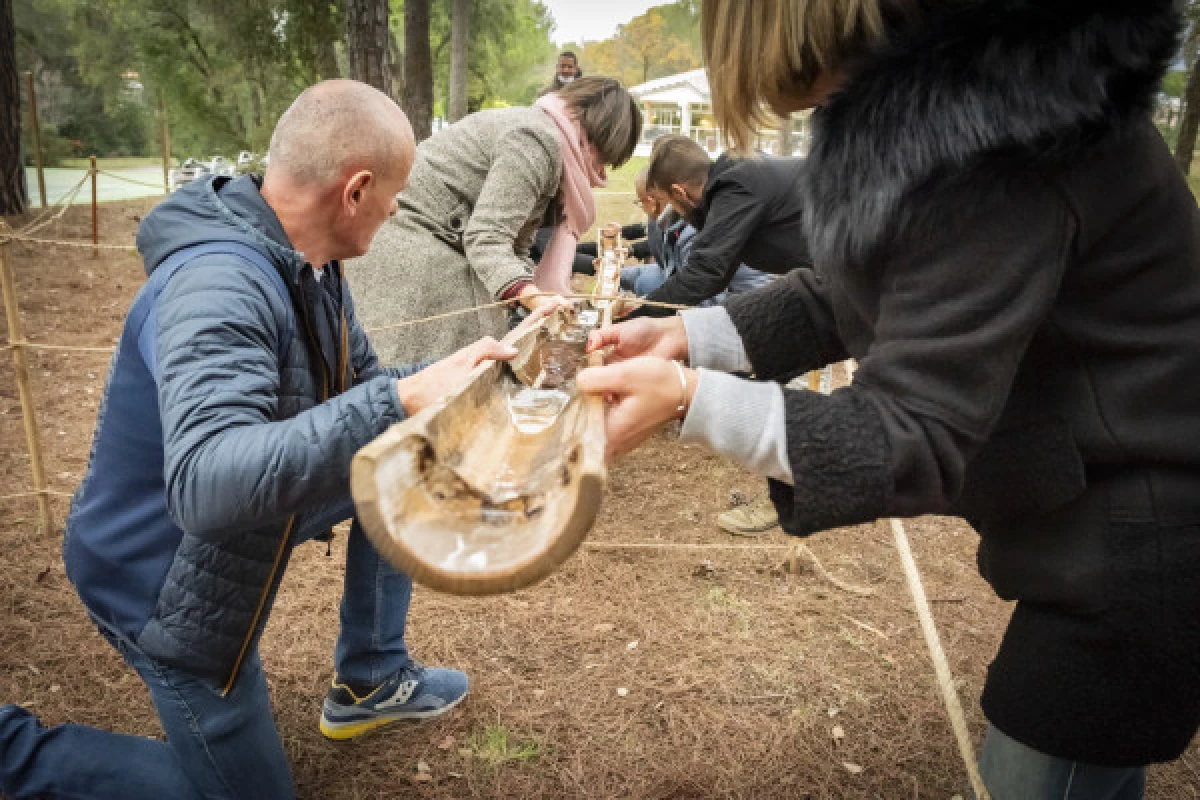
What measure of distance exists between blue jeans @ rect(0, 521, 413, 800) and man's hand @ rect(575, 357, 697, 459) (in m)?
1.13

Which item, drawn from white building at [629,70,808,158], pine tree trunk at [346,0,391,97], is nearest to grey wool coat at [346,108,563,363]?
pine tree trunk at [346,0,391,97]

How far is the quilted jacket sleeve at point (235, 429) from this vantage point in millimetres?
1247

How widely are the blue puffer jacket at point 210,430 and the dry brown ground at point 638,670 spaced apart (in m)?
1.01

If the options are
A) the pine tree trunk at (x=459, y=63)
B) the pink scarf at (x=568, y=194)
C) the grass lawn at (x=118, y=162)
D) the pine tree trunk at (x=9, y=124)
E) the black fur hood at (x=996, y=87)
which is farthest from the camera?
the grass lawn at (x=118, y=162)

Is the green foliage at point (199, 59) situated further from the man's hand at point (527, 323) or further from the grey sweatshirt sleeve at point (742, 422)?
the grey sweatshirt sleeve at point (742, 422)

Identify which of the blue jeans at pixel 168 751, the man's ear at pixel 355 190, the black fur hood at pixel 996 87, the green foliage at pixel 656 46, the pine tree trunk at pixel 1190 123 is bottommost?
the blue jeans at pixel 168 751

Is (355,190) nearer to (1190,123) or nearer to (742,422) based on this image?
(742,422)

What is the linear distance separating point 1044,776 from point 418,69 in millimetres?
9567

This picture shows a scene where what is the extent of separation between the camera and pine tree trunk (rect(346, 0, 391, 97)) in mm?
6414

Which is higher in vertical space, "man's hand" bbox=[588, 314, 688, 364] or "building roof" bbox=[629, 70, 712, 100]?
"building roof" bbox=[629, 70, 712, 100]

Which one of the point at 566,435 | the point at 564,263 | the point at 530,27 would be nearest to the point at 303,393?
the point at 566,435

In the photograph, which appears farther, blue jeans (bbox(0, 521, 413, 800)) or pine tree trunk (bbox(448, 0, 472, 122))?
pine tree trunk (bbox(448, 0, 472, 122))

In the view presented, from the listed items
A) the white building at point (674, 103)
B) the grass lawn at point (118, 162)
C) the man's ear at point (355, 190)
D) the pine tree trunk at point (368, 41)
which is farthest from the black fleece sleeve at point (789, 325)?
the white building at point (674, 103)

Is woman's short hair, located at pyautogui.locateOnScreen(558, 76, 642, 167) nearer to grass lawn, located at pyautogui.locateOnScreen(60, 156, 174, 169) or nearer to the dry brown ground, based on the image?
the dry brown ground
